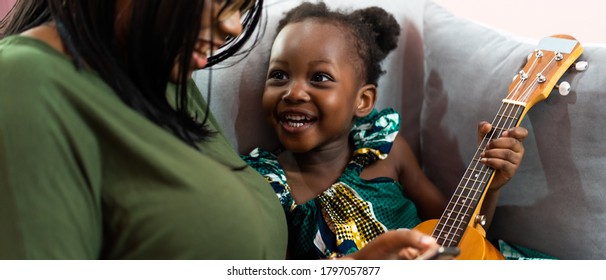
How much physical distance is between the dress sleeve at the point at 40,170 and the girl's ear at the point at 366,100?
645mm

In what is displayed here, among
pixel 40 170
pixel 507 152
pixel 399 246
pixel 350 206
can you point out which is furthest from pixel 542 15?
pixel 40 170

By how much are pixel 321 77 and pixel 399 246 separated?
1.40ft

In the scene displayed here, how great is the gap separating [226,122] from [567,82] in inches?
21.2

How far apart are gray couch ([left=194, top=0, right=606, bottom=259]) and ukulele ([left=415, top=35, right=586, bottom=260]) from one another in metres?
0.03

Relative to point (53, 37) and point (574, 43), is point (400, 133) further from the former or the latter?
point (53, 37)

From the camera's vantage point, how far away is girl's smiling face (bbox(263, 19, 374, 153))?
1096 mm

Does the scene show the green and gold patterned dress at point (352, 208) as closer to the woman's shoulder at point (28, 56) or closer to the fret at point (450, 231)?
the fret at point (450, 231)

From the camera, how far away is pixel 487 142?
1050mm

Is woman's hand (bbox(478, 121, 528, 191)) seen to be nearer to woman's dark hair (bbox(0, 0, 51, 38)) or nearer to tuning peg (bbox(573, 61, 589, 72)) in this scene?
tuning peg (bbox(573, 61, 589, 72))

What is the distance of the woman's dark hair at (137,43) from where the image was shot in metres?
0.63

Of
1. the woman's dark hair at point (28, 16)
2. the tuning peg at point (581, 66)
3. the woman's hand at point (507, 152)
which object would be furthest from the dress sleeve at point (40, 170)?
the tuning peg at point (581, 66)

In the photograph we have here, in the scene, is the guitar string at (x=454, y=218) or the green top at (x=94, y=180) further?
the guitar string at (x=454, y=218)

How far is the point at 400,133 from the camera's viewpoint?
129cm
